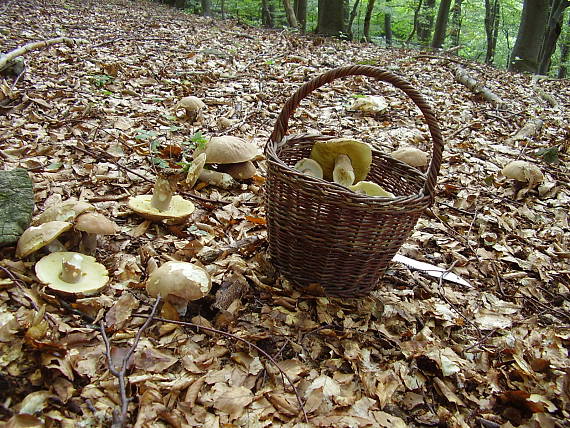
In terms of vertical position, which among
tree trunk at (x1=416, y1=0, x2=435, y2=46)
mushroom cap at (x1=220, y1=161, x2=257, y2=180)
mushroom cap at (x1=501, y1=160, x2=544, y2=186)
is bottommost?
mushroom cap at (x1=220, y1=161, x2=257, y2=180)

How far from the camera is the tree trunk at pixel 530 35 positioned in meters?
12.2

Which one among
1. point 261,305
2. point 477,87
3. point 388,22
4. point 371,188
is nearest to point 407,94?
point 371,188

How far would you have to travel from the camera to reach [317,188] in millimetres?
2299

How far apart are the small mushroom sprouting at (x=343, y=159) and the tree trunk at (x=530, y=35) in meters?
12.6

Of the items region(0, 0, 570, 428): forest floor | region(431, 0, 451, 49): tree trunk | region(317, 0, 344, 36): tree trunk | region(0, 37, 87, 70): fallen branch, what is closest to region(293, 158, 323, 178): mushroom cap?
region(0, 0, 570, 428): forest floor

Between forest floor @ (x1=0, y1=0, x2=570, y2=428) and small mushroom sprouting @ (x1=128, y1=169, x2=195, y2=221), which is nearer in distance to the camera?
forest floor @ (x1=0, y1=0, x2=570, y2=428)

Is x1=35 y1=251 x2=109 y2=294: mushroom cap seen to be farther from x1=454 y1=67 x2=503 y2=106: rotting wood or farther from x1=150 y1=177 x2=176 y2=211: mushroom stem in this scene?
x1=454 y1=67 x2=503 y2=106: rotting wood

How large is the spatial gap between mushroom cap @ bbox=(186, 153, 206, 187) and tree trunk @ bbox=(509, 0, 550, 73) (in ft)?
42.1

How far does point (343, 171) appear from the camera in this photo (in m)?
2.98

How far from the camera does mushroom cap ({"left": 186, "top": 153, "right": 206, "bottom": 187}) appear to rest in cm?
386

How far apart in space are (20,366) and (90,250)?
1.00 meters

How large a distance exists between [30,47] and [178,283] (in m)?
6.84

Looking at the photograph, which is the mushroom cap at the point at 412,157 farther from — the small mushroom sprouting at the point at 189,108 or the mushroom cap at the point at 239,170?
the small mushroom sprouting at the point at 189,108

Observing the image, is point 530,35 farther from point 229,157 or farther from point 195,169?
point 195,169
